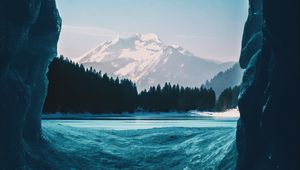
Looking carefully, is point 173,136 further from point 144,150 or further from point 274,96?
point 274,96

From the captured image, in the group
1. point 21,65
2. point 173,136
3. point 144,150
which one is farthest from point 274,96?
point 173,136

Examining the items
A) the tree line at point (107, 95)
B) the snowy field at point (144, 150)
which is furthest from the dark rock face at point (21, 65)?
the tree line at point (107, 95)

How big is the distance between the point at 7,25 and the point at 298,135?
14.0 metres

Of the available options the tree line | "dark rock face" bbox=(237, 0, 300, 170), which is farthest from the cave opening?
the tree line

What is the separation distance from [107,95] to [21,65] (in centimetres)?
9488

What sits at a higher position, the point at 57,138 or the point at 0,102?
the point at 0,102

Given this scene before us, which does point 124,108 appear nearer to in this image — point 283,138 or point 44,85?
point 44,85

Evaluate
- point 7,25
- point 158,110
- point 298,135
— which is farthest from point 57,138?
point 158,110

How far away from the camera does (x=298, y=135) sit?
16797 millimetres

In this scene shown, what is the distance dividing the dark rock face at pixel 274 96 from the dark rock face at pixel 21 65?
11.9 m

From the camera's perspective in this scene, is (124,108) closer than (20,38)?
No

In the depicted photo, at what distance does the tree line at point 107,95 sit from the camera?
10969 cm

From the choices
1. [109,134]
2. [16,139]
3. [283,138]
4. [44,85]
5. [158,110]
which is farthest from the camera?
[158,110]

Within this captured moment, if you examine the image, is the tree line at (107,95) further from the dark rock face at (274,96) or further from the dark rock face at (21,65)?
the dark rock face at (274,96)
